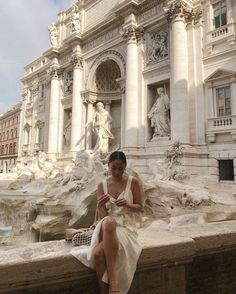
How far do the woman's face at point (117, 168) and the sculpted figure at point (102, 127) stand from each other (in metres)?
Result: 13.7

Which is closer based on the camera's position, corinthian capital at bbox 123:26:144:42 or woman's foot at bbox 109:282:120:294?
woman's foot at bbox 109:282:120:294

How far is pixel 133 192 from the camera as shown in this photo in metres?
2.12

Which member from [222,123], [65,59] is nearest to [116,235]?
[222,123]

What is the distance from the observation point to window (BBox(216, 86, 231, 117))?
38.4 feet

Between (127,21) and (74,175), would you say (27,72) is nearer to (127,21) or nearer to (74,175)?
(127,21)

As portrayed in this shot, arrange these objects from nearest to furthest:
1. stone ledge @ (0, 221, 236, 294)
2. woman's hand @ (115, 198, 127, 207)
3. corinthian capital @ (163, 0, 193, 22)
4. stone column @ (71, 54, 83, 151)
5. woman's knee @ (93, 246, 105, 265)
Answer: stone ledge @ (0, 221, 236, 294)
woman's knee @ (93, 246, 105, 265)
woman's hand @ (115, 198, 127, 207)
corinthian capital @ (163, 0, 193, 22)
stone column @ (71, 54, 83, 151)

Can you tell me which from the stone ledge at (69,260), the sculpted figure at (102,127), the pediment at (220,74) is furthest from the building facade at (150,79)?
the stone ledge at (69,260)

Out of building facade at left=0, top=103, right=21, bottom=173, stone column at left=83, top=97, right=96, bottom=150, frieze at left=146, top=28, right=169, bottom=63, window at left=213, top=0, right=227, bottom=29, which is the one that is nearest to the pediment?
window at left=213, top=0, right=227, bottom=29

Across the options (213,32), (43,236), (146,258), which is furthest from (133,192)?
(213,32)

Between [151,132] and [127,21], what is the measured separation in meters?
6.17

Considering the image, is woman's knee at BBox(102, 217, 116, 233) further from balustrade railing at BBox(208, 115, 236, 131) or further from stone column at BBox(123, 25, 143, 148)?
stone column at BBox(123, 25, 143, 148)

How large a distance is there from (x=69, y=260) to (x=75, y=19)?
19858 mm

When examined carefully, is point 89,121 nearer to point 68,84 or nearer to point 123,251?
point 68,84

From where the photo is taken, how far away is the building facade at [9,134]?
40.7m
